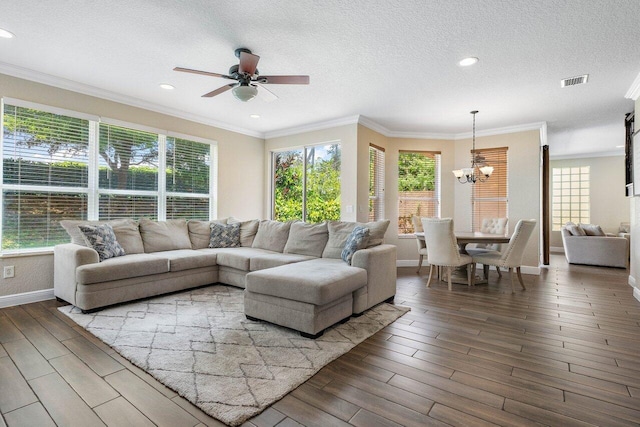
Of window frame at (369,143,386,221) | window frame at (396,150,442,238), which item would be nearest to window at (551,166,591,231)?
window frame at (396,150,442,238)

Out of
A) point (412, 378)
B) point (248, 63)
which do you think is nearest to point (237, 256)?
point (248, 63)

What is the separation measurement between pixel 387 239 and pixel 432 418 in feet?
14.9

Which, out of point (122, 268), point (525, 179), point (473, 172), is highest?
point (473, 172)

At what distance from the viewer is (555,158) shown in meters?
8.86

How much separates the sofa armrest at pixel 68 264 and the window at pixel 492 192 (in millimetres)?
6023

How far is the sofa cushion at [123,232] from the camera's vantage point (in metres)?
3.64

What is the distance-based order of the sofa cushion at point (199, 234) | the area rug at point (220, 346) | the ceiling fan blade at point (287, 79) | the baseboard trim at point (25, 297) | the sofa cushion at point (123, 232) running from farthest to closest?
the sofa cushion at point (199, 234), the sofa cushion at point (123, 232), the baseboard trim at point (25, 297), the ceiling fan blade at point (287, 79), the area rug at point (220, 346)

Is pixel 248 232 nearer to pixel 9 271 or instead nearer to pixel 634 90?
pixel 9 271

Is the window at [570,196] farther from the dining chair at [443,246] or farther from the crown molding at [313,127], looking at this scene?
the crown molding at [313,127]

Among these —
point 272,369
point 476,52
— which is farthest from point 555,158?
point 272,369

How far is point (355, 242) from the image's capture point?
11.5 feet

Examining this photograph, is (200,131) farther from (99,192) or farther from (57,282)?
(57,282)

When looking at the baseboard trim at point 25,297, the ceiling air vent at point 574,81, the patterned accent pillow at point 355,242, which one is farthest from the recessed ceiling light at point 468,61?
the baseboard trim at point 25,297

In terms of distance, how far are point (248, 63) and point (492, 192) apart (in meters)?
5.06
